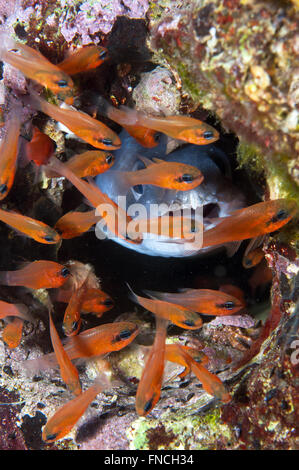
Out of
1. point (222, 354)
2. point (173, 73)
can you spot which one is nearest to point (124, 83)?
point (173, 73)

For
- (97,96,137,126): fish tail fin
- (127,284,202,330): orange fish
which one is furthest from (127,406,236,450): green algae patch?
(97,96,137,126): fish tail fin

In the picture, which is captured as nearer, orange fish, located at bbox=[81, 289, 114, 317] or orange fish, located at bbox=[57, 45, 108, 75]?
orange fish, located at bbox=[57, 45, 108, 75]

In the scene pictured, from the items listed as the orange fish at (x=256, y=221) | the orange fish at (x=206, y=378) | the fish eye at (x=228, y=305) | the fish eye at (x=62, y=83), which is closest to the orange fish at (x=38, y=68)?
the fish eye at (x=62, y=83)

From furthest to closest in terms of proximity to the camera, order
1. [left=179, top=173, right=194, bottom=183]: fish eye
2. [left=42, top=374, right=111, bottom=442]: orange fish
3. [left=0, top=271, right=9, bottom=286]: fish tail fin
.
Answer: [left=0, top=271, right=9, bottom=286]: fish tail fin, [left=42, top=374, right=111, bottom=442]: orange fish, [left=179, top=173, right=194, bottom=183]: fish eye

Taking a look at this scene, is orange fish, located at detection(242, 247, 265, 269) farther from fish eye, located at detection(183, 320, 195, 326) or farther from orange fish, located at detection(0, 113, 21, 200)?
orange fish, located at detection(0, 113, 21, 200)

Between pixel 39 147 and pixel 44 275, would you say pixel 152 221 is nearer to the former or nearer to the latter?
pixel 44 275

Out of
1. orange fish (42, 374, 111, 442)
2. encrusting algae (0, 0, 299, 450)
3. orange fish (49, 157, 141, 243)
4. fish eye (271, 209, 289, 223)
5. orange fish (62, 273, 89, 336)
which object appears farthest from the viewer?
orange fish (62, 273, 89, 336)

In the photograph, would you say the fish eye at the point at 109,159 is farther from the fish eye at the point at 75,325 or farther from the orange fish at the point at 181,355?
the orange fish at the point at 181,355
